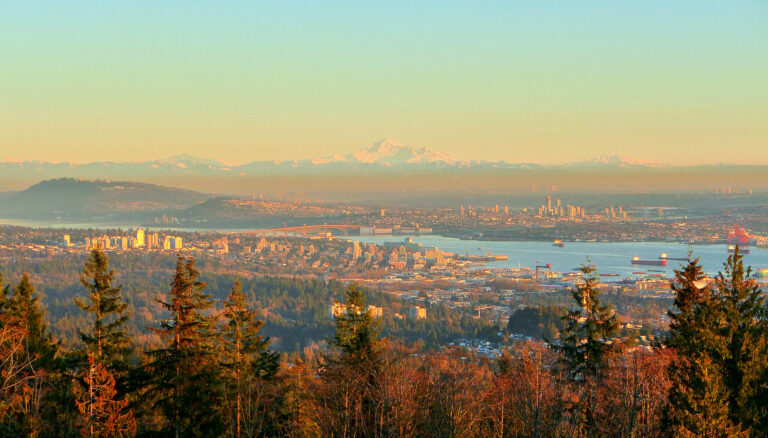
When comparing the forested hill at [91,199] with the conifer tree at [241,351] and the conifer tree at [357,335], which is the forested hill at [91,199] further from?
the conifer tree at [357,335]

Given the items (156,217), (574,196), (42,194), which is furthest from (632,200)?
(42,194)

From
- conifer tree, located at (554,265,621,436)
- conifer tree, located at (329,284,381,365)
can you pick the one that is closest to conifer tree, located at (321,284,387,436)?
conifer tree, located at (329,284,381,365)

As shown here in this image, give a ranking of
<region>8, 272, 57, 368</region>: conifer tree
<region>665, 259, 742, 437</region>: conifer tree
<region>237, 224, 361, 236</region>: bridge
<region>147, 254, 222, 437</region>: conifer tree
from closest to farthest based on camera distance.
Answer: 1. <region>665, 259, 742, 437</region>: conifer tree
2. <region>147, 254, 222, 437</region>: conifer tree
3. <region>8, 272, 57, 368</region>: conifer tree
4. <region>237, 224, 361, 236</region>: bridge

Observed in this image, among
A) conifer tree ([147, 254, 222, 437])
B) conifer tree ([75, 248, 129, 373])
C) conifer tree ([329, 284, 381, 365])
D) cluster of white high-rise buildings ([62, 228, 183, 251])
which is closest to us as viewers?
conifer tree ([147, 254, 222, 437])

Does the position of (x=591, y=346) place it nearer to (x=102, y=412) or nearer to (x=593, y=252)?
(x=102, y=412)

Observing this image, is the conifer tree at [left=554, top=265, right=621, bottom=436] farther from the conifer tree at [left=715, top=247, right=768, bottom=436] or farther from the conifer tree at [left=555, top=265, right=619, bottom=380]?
the conifer tree at [left=715, top=247, right=768, bottom=436]

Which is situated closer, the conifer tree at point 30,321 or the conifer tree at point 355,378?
the conifer tree at point 355,378

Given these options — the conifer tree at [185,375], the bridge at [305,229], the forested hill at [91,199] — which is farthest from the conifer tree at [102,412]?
the forested hill at [91,199]

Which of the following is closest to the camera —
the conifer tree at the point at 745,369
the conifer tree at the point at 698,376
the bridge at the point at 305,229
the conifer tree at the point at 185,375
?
the conifer tree at the point at 698,376
